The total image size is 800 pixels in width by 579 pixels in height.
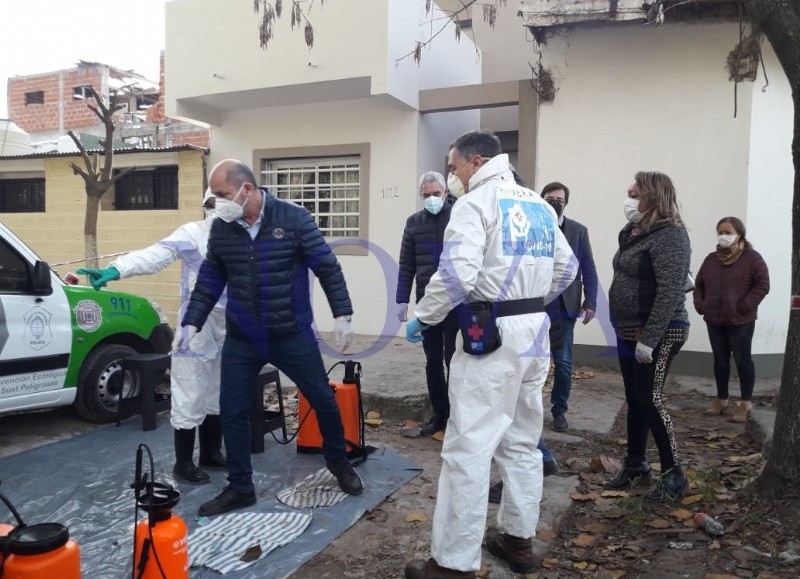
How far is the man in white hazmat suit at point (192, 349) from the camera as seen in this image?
12.8 ft

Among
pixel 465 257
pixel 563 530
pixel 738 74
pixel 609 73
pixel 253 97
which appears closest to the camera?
pixel 465 257

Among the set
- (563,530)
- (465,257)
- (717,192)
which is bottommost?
(563,530)

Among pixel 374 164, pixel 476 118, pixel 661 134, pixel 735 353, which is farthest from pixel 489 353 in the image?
pixel 476 118

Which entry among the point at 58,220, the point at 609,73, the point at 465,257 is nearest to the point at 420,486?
the point at 465,257

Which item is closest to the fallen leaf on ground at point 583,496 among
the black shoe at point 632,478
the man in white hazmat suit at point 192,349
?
the black shoe at point 632,478

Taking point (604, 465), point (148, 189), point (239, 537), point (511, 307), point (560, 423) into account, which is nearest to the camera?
point (511, 307)

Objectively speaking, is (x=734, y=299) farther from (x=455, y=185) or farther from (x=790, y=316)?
(x=455, y=185)

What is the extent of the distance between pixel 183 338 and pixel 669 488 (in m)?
3.01

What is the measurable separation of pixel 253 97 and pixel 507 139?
464 cm

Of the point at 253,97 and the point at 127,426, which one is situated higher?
the point at 253,97

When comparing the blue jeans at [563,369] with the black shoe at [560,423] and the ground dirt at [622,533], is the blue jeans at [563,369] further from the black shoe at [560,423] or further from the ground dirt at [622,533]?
the ground dirt at [622,533]

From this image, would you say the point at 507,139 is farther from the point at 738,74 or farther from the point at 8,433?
the point at 8,433

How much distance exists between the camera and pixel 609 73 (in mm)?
7414

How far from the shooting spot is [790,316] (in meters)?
3.34
